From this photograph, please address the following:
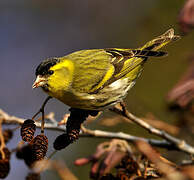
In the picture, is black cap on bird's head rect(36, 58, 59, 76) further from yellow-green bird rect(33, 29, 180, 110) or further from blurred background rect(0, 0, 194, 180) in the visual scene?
blurred background rect(0, 0, 194, 180)

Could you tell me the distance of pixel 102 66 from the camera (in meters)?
2.52

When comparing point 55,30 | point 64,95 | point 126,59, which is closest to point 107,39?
point 55,30

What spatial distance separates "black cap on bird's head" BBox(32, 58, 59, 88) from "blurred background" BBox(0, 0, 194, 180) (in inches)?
101

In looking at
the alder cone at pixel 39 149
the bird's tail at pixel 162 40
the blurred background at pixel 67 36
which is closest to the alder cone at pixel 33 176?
the alder cone at pixel 39 149

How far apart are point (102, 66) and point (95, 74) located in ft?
0.28

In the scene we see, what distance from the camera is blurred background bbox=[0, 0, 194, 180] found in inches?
188

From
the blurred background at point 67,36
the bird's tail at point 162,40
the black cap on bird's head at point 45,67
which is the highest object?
the bird's tail at point 162,40

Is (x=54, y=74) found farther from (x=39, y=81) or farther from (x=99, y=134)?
(x=99, y=134)

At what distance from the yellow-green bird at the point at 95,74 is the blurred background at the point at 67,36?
2.06 m

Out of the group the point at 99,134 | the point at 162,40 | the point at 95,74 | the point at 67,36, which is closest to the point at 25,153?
the point at 99,134

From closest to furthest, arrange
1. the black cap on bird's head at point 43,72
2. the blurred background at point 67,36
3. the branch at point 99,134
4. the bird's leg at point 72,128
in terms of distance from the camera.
→ the bird's leg at point 72,128, the branch at point 99,134, the black cap on bird's head at point 43,72, the blurred background at point 67,36

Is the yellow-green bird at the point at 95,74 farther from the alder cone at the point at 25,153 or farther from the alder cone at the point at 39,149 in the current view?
the alder cone at the point at 39,149

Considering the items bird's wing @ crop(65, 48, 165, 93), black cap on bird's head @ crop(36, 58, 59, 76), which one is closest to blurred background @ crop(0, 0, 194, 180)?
bird's wing @ crop(65, 48, 165, 93)

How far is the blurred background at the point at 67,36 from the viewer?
4.78 meters
